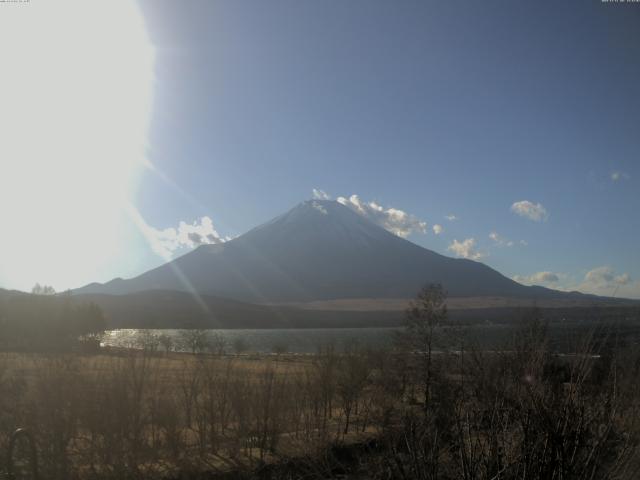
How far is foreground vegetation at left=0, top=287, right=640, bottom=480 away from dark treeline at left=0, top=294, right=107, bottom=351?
38.9 meters

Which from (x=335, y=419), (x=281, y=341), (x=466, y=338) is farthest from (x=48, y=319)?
(x=466, y=338)

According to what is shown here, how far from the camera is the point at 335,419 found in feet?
68.7

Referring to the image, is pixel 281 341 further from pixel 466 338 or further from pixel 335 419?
pixel 466 338

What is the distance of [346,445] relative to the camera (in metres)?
17.1

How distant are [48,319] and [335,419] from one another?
53.8 m

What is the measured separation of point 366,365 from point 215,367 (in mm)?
9508

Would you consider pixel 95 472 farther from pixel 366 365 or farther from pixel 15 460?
pixel 366 365

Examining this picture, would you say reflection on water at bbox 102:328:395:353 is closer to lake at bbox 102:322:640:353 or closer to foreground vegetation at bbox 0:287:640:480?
lake at bbox 102:322:640:353

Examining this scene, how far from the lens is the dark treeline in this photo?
55.2m

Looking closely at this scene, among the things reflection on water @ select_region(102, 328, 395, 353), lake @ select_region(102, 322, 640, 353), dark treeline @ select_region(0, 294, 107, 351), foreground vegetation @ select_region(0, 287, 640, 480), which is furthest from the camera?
dark treeline @ select_region(0, 294, 107, 351)

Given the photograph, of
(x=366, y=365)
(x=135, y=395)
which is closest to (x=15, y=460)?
(x=135, y=395)

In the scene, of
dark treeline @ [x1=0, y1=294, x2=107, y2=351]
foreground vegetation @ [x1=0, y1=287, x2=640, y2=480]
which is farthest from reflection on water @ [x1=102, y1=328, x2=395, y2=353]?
dark treeline @ [x1=0, y1=294, x2=107, y2=351]

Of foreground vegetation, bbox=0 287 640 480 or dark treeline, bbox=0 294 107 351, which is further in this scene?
dark treeline, bbox=0 294 107 351

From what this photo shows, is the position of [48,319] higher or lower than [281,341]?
higher
